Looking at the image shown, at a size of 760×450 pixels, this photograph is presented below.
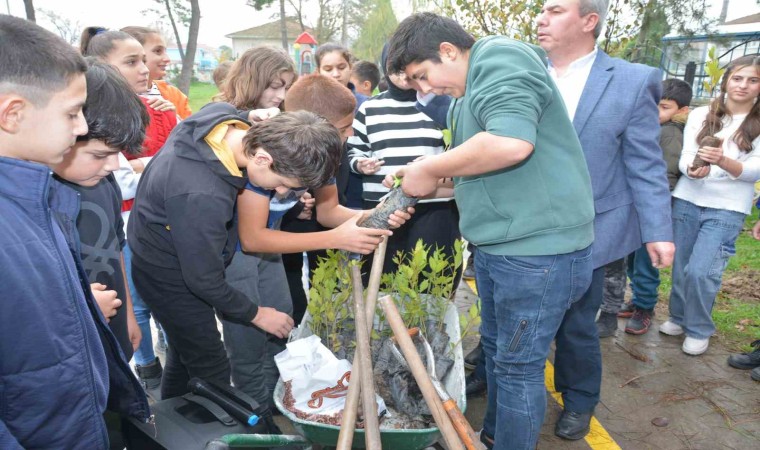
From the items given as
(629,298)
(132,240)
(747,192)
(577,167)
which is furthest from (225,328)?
(629,298)

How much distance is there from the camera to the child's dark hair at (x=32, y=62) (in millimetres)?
1233

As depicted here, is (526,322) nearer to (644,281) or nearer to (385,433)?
(385,433)

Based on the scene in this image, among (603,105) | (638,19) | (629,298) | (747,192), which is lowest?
(629,298)

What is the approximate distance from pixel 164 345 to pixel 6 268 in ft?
9.08

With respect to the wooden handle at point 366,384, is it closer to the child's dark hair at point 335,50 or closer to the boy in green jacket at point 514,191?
the boy in green jacket at point 514,191

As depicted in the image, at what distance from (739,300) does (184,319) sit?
16.3ft

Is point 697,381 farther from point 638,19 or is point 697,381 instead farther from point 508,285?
point 638,19

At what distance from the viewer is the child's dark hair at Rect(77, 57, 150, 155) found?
5.48ft

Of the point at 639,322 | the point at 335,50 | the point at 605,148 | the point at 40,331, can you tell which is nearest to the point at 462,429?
the point at 40,331

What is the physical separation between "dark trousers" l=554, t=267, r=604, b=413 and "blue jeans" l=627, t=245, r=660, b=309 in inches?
65.2

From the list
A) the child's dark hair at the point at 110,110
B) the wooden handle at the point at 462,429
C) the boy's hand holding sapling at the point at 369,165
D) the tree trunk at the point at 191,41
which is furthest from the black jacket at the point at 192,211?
the tree trunk at the point at 191,41

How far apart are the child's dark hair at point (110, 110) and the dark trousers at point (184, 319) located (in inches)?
26.0

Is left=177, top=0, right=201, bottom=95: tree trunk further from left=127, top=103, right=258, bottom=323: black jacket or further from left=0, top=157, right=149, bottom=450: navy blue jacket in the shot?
left=0, top=157, right=149, bottom=450: navy blue jacket

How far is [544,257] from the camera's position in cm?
200
